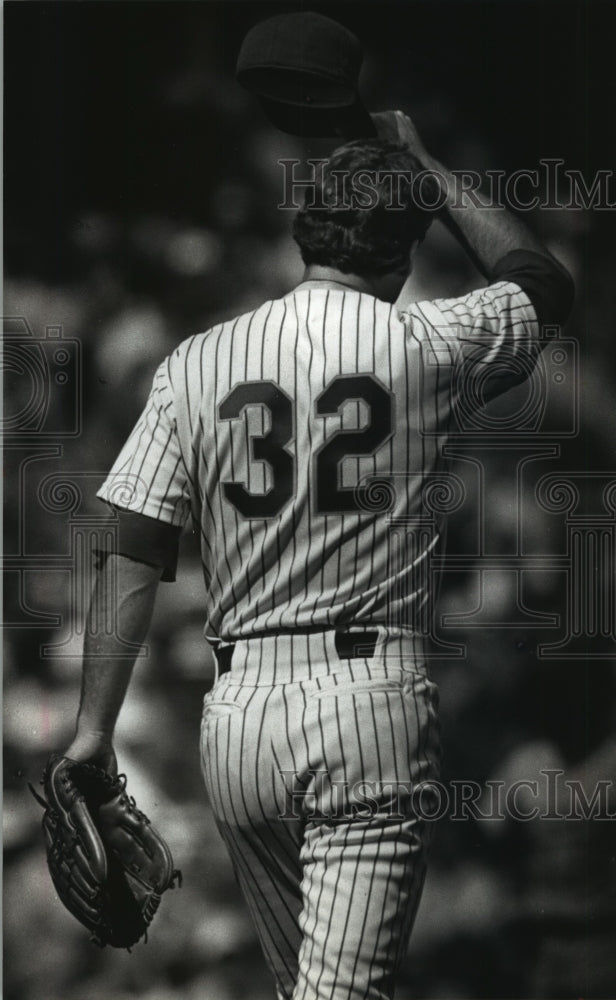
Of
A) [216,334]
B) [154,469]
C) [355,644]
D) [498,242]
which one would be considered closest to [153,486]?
[154,469]

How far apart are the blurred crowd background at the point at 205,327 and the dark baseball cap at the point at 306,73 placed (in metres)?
0.04

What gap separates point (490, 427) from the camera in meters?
2.68

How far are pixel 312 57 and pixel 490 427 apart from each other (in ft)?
2.95

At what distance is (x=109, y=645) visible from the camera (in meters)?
2.74

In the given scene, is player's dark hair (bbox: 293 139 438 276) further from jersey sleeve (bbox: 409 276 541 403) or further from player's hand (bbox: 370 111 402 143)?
jersey sleeve (bbox: 409 276 541 403)

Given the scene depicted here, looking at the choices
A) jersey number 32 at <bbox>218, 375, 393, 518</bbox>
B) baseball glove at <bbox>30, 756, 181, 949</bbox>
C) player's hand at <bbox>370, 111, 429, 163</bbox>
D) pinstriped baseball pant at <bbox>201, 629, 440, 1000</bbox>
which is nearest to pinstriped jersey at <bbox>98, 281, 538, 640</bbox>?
jersey number 32 at <bbox>218, 375, 393, 518</bbox>

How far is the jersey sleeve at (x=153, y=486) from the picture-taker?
264cm

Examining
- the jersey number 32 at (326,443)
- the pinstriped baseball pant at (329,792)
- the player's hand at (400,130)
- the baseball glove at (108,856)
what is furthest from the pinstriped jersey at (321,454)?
the baseball glove at (108,856)

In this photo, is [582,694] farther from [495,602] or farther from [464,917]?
[464,917]

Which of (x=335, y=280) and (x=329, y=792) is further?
(x=335, y=280)

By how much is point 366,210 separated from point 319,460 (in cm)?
56

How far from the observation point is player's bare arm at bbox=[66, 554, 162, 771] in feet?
8.89

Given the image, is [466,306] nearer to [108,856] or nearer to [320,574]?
[320,574]

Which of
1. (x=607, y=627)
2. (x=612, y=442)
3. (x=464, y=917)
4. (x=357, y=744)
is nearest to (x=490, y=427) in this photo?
(x=612, y=442)
